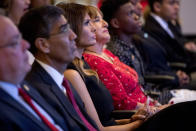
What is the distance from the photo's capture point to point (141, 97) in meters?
3.06

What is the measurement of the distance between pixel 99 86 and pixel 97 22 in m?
0.50

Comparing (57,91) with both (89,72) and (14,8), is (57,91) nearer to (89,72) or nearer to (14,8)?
(89,72)

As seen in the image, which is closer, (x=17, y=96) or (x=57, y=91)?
(x=17, y=96)

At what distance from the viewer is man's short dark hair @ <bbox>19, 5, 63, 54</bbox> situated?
2.04 metres

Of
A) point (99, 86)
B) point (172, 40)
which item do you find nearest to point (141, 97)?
point (99, 86)

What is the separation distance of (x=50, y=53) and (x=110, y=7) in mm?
1456

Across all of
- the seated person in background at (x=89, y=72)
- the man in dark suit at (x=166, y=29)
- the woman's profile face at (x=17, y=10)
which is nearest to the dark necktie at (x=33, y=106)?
the seated person in background at (x=89, y=72)

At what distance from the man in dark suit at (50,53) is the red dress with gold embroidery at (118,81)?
0.66 m

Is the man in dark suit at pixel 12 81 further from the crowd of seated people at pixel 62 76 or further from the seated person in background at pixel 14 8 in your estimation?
the seated person in background at pixel 14 8

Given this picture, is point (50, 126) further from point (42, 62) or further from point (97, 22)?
point (97, 22)

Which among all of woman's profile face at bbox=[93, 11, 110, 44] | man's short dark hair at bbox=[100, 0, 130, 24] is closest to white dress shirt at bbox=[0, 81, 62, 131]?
woman's profile face at bbox=[93, 11, 110, 44]

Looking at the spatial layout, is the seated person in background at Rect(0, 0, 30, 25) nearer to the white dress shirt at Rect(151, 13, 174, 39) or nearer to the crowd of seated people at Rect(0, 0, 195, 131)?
the crowd of seated people at Rect(0, 0, 195, 131)

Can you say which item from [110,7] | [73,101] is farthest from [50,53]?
[110,7]

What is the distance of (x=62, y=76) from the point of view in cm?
210
